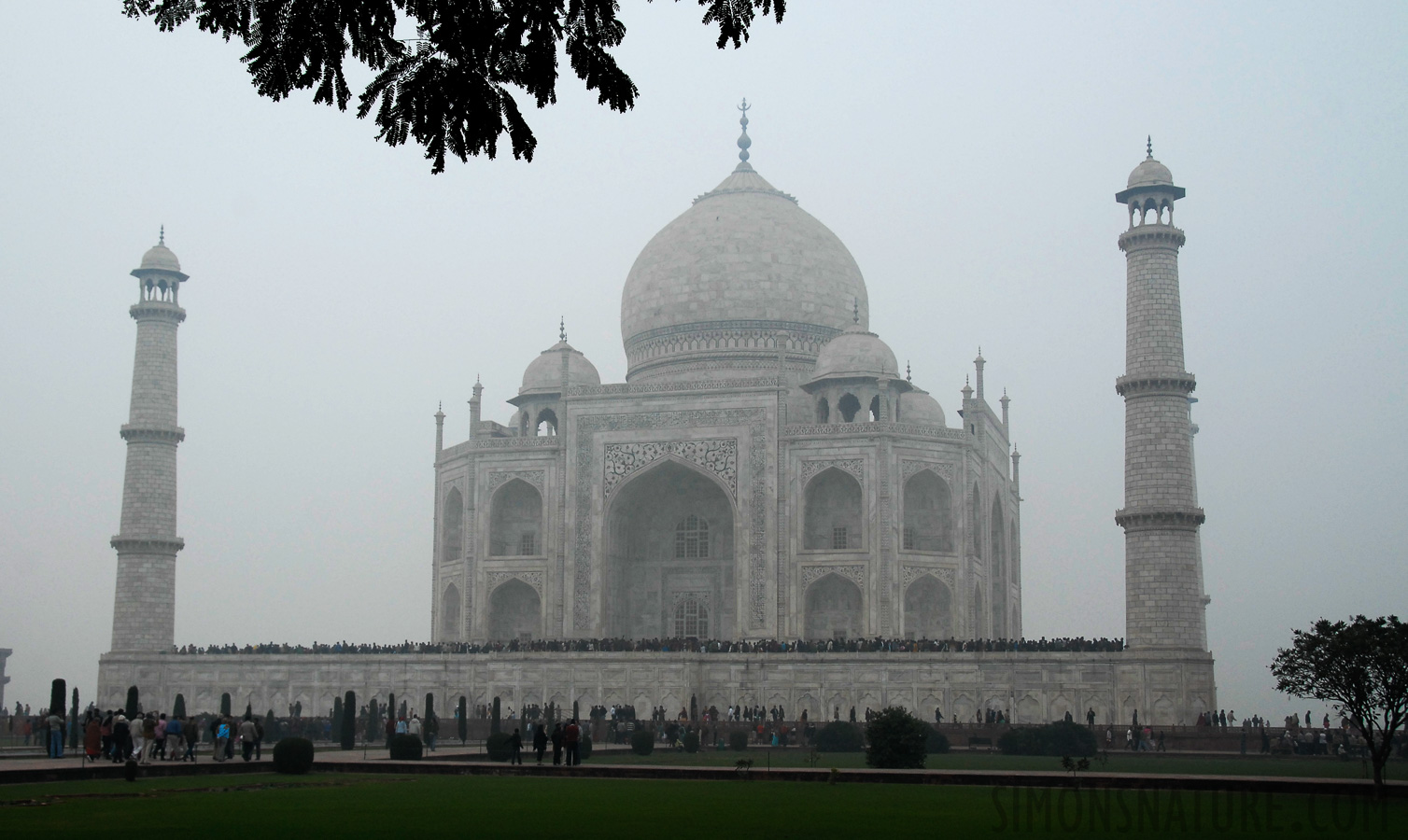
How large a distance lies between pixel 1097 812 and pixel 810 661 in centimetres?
1786

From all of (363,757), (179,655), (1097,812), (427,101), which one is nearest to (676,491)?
(179,655)

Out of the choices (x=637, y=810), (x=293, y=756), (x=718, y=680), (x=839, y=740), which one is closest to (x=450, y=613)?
(x=718, y=680)

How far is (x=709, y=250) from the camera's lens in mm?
40500

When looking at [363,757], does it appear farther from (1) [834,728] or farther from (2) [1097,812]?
(2) [1097,812]

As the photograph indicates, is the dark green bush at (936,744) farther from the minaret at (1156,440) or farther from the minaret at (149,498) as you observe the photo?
the minaret at (149,498)

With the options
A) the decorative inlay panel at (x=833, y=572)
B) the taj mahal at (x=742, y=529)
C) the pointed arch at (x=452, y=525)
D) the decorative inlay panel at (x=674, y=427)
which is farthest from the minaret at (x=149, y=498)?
the decorative inlay panel at (x=833, y=572)

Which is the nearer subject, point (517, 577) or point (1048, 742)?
point (1048, 742)

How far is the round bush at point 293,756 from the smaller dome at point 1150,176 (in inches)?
758

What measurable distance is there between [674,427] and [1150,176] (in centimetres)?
1162

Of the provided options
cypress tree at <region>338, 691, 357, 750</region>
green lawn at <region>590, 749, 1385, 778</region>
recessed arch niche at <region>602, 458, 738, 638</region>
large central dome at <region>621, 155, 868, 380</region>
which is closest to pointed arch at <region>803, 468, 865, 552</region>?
recessed arch niche at <region>602, 458, 738, 638</region>

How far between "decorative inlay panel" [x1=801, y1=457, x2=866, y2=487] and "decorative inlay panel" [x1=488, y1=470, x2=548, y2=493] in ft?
19.6

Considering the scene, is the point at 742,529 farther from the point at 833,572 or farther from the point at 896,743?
the point at 896,743

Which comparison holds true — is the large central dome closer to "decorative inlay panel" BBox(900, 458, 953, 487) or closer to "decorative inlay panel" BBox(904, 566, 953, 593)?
"decorative inlay panel" BBox(900, 458, 953, 487)

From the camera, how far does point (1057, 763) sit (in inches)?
866
